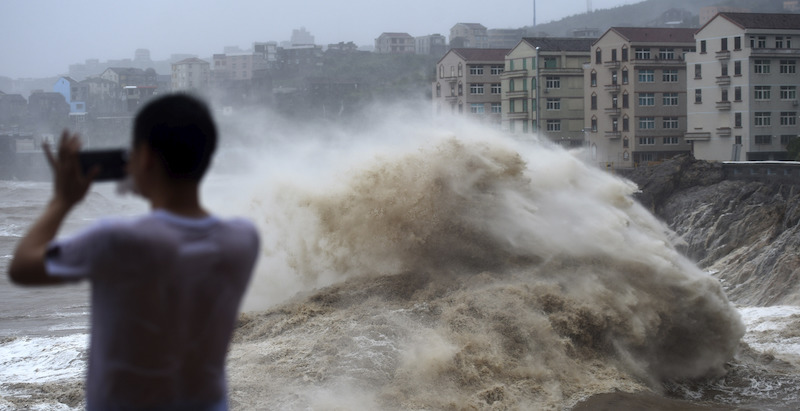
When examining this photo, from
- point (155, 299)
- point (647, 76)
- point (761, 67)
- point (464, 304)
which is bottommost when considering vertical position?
point (464, 304)

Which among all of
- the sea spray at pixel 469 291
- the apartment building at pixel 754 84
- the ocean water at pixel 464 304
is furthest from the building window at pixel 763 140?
the sea spray at pixel 469 291

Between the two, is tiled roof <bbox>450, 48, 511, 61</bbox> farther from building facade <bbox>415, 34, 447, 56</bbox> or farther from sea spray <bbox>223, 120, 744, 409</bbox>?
building facade <bbox>415, 34, 447, 56</bbox>

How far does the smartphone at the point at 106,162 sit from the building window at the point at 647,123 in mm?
50010

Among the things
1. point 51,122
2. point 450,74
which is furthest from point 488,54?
point 51,122

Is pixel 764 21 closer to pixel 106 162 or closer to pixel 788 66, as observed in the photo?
pixel 788 66

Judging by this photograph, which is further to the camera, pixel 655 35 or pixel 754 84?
pixel 655 35

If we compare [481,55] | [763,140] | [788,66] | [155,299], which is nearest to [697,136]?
[763,140]

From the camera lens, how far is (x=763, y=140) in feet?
141

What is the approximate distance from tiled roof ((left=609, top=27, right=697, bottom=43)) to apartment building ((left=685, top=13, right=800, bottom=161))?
20.6 ft

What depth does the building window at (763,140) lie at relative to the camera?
42812 millimetres

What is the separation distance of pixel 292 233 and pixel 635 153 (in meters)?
36.0

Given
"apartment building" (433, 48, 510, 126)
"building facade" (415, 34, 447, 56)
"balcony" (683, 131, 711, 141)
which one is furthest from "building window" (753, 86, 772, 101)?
"building facade" (415, 34, 447, 56)

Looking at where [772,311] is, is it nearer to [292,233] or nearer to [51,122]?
[292,233]

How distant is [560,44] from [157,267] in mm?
55665
